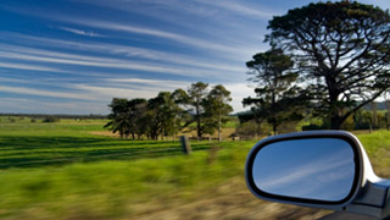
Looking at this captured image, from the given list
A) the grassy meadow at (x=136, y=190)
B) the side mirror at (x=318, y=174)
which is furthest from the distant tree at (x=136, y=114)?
Result: the side mirror at (x=318, y=174)

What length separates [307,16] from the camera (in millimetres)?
22719

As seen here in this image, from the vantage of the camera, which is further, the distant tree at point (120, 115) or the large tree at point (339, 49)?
the distant tree at point (120, 115)

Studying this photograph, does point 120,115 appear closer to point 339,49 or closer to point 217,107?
point 217,107

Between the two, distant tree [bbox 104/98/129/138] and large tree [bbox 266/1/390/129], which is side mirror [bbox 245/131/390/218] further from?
distant tree [bbox 104/98/129/138]

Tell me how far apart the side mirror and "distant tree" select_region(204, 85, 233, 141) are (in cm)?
4008

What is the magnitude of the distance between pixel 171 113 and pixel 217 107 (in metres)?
9.66

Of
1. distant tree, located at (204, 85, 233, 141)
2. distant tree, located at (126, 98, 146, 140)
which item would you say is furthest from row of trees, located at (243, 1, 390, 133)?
distant tree, located at (126, 98, 146, 140)

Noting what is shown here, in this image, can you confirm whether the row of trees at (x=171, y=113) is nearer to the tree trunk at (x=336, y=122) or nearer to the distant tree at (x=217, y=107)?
the distant tree at (x=217, y=107)

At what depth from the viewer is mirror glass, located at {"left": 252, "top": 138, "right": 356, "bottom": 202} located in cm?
138

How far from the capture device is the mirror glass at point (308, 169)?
4.54 ft

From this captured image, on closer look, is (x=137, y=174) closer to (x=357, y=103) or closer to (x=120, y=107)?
(x=357, y=103)

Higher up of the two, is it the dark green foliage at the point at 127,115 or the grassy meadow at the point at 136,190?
the dark green foliage at the point at 127,115

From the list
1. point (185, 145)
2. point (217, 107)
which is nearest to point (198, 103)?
point (217, 107)

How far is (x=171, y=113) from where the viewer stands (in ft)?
161
